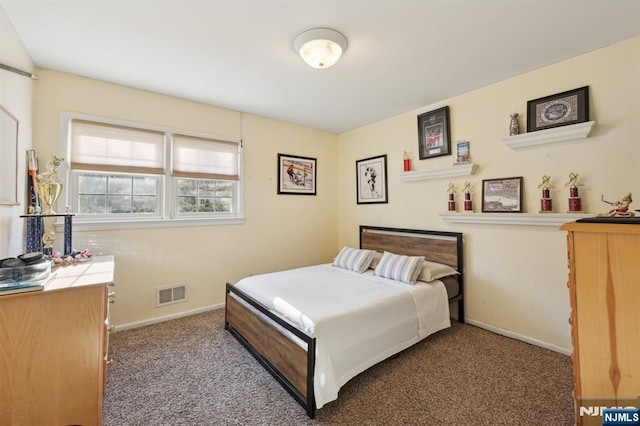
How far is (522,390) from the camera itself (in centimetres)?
186

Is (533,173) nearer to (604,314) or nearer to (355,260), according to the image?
(604,314)

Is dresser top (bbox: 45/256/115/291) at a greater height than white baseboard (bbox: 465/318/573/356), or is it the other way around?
dresser top (bbox: 45/256/115/291)

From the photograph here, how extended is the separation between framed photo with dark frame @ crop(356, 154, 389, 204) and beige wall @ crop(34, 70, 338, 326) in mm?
524

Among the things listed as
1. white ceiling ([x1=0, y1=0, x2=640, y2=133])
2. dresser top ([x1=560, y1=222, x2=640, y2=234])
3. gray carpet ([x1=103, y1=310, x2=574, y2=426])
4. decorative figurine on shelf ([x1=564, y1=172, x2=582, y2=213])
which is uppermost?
white ceiling ([x1=0, y1=0, x2=640, y2=133])

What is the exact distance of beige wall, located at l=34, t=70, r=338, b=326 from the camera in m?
2.62

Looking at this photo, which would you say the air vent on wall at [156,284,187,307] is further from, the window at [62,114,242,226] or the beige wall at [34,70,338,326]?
the window at [62,114,242,226]

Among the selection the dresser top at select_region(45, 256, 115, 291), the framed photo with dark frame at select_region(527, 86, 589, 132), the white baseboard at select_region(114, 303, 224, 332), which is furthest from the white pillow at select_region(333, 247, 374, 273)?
the dresser top at select_region(45, 256, 115, 291)

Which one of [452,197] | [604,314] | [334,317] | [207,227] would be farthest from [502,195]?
[207,227]

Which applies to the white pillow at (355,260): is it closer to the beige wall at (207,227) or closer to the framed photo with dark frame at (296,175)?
the beige wall at (207,227)

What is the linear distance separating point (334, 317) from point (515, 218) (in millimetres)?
1970

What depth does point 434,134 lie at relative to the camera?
126 inches

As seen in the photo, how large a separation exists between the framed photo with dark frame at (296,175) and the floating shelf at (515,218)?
201cm

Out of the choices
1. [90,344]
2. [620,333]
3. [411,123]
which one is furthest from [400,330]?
[411,123]

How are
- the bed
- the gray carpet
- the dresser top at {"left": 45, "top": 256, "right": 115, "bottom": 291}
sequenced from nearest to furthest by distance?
the dresser top at {"left": 45, "top": 256, "right": 115, "bottom": 291}
the gray carpet
the bed
